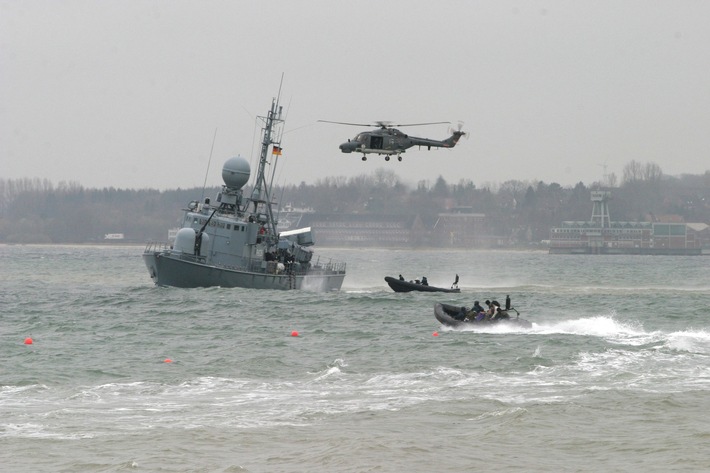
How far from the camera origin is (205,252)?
60.4 metres

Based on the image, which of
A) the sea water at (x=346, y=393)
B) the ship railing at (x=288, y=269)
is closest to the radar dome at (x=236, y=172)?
the ship railing at (x=288, y=269)

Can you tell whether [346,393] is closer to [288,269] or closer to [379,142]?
[379,142]

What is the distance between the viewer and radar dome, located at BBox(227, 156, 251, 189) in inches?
2581

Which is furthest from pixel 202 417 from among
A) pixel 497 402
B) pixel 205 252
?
pixel 205 252

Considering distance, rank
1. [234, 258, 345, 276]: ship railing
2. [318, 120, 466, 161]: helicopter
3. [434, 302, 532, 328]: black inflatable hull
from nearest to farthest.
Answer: [434, 302, 532, 328]: black inflatable hull → [318, 120, 466, 161]: helicopter → [234, 258, 345, 276]: ship railing

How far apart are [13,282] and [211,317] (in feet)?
133

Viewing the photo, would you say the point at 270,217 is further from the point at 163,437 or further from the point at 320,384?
the point at 163,437

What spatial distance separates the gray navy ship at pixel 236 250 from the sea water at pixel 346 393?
1207 centimetres

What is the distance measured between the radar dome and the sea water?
63.2 ft

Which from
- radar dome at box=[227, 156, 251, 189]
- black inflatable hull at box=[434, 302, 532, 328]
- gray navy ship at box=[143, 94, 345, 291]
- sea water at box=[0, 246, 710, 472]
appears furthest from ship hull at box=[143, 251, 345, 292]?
black inflatable hull at box=[434, 302, 532, 328]

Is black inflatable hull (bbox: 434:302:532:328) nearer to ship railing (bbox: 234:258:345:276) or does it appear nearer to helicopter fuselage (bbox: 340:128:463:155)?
helicopter fuselage (bbox: 340:128:463:155)

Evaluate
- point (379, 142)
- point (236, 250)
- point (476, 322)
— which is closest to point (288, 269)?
point (236, 250)

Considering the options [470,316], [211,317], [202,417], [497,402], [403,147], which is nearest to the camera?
[202,417]

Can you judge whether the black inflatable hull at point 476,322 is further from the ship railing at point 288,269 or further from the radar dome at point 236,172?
the radar dome at point 236,172
